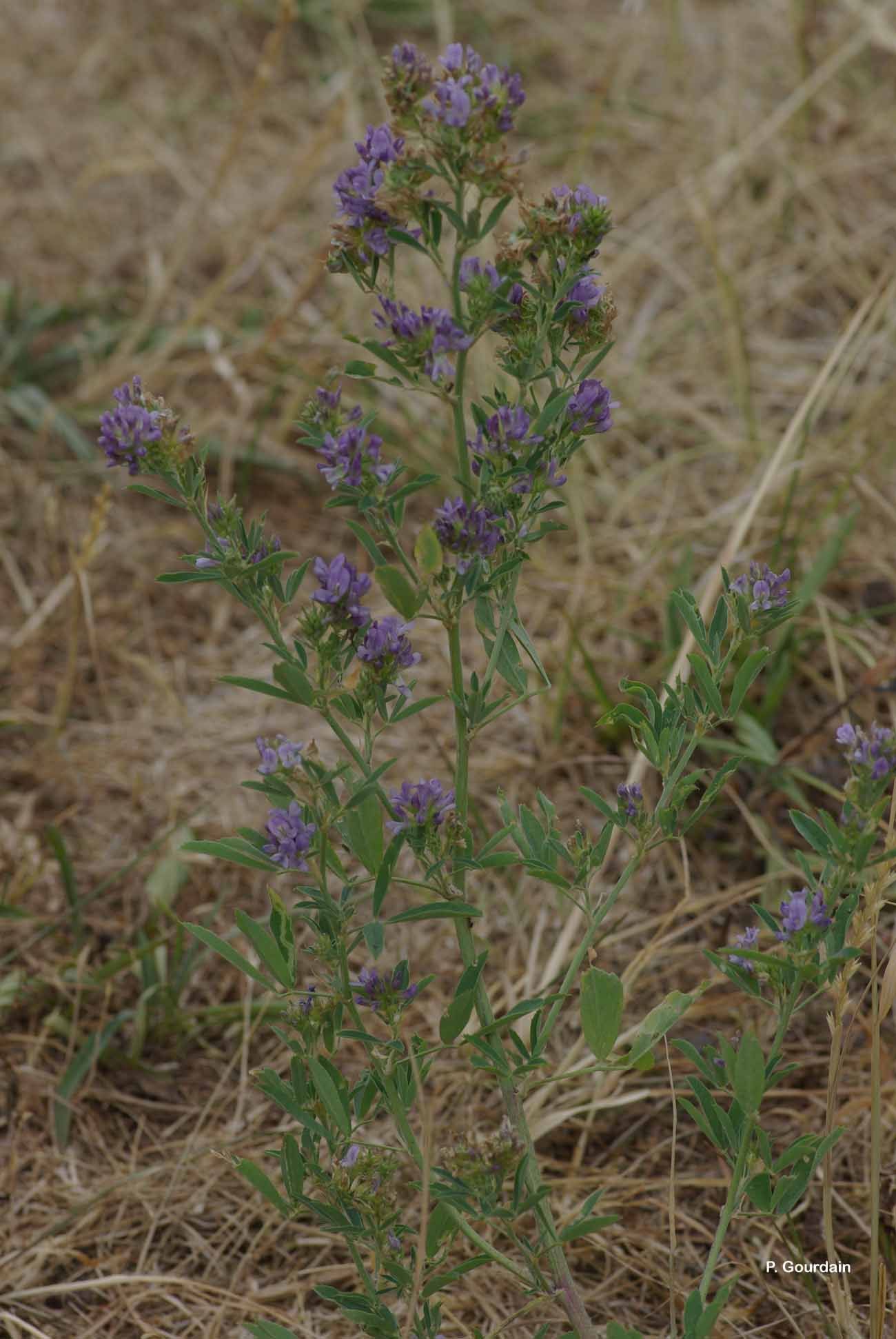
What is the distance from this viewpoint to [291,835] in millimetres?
1241

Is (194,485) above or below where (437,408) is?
above

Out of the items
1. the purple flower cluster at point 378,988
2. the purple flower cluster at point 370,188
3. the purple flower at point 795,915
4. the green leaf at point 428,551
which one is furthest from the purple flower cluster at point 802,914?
the purple flower cluster at point 370,188

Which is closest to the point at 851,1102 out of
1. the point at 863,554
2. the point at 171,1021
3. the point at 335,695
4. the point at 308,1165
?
the point at 308,1165

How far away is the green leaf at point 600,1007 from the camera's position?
130cm

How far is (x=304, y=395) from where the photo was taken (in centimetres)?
317

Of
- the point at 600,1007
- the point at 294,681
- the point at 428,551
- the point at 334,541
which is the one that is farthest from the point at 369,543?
the point at 334,541

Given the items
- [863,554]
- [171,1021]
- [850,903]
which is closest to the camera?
[850,903]

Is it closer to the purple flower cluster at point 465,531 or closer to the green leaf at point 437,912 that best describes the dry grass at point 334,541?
the purple flower cluster at point 465,531

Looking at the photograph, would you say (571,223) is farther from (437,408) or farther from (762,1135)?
(437,408)

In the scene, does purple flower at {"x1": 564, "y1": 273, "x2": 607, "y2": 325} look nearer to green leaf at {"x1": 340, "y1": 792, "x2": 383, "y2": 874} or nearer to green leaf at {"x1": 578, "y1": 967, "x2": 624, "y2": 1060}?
green leaf at {"x1": 340, "y1": 792, "x2": 383, "y2": 874}

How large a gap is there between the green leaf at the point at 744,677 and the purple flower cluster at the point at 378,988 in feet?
1.40

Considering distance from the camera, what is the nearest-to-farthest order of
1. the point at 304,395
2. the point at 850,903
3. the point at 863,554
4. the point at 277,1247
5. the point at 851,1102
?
the point at 850,903
the point at 851,1102
the point at 277,1247
the point at 863,554
the point at 304,395

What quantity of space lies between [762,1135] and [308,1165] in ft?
1.50

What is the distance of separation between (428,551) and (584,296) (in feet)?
0.96
